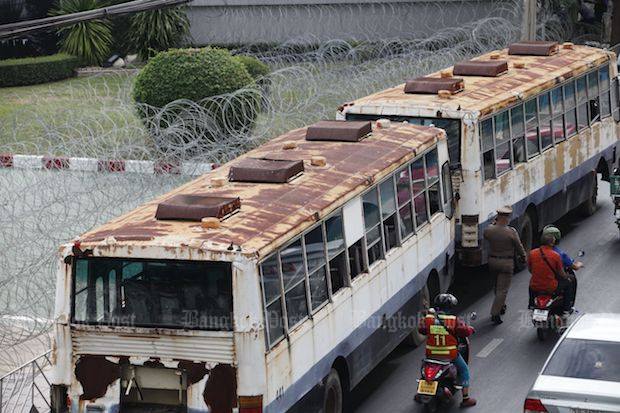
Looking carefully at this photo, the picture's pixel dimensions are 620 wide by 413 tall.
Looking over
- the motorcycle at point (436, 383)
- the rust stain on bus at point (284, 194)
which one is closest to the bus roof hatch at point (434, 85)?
the rust stain on bus at point (284, 194)

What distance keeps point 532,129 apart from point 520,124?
0.43 m

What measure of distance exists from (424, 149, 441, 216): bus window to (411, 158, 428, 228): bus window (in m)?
0.17

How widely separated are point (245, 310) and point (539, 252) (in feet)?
18.1

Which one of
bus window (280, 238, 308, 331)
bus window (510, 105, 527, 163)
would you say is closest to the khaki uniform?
bus window (510, 105, 527, 163)

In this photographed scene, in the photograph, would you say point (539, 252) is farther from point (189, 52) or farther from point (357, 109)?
point (189, 52)

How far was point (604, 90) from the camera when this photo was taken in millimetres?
22016

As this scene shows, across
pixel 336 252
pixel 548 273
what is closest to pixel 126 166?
pixel 548 273

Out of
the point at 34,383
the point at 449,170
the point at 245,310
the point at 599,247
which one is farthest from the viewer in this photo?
the point at 599,247

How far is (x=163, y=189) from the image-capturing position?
61.4 ft

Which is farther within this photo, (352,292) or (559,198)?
(559,198)

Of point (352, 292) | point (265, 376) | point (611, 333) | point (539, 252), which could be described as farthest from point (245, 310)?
point (539, 252)

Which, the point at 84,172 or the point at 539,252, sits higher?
the point at 84,172

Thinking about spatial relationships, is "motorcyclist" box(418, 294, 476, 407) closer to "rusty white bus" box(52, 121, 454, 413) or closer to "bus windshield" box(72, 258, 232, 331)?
"rusty white bus" box(52, 121, 454, 413)

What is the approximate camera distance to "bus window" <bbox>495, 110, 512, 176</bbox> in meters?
18.2
